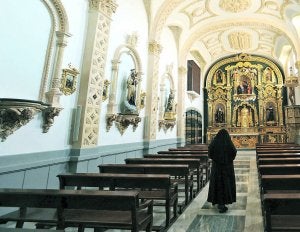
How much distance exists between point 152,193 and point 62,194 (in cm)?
186

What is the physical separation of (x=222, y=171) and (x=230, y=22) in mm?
10325

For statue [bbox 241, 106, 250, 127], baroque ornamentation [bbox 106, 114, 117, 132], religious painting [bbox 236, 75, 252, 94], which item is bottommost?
baroque ornamentation [bbox 106, 114, 117, 132]

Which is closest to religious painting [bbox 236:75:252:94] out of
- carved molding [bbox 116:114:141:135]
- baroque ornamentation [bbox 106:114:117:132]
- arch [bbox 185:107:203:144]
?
arch [bbox 185:107:203:144]

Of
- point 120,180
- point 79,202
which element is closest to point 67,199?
point 79,202

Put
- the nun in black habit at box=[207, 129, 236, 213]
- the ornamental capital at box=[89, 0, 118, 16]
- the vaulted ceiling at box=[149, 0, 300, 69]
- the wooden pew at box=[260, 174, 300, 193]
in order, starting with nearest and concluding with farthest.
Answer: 1. the wooden pew at box=[260, 174, 300, 193]
2. the nun in black habit at box=[207, 129, 236, 213]
3. the ornamental capital at box=[89, 0, 118, 16]
4. the vaulted ceiling at box=[149, 0, 300, 69]

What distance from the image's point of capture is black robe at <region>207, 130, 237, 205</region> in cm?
418

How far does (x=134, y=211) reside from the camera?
7.25 feet

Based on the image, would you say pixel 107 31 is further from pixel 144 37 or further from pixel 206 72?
pixel 206 72

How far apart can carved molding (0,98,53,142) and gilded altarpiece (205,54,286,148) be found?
1571 centimetres

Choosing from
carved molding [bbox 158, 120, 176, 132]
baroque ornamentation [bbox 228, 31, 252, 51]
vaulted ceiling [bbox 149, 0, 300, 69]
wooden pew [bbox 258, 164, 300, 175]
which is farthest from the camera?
baroque ornamentation [bbox 228, 31, 252, 51]

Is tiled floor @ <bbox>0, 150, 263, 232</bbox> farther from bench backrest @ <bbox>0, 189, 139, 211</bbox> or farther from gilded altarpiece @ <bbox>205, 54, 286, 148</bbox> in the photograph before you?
gilded altarpiece @ <bbox>205, 54, 286, 148</bbox>

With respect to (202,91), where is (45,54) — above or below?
below

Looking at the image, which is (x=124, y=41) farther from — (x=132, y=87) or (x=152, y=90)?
(x=152, y=90)

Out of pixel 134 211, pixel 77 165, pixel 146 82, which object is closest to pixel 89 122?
pixel 77 165
